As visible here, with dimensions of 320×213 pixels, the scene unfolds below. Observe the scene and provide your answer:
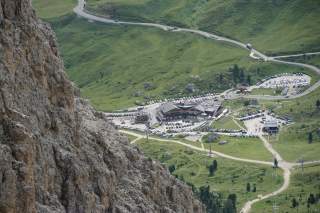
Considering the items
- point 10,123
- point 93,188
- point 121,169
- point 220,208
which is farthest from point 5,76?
point 220,208

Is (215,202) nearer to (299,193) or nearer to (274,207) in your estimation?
(274,207)

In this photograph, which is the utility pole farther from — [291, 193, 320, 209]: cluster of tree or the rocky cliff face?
the rocky cliff face

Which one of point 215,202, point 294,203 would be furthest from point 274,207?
point 215,202

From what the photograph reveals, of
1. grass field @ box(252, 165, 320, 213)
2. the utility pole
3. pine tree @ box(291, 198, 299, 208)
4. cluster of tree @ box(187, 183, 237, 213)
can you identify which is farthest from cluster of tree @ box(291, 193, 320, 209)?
cluster of tree @ box(187, 183, 237, 213)

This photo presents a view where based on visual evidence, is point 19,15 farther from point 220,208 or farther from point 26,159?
point 220,208

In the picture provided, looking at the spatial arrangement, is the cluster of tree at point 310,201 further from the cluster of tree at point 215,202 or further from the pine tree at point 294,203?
the cluster of tree at point 215,202

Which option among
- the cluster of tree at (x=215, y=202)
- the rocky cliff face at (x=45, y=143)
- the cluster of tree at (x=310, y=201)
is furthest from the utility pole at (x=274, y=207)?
the rocky cliff face at (x=45, y=143)
